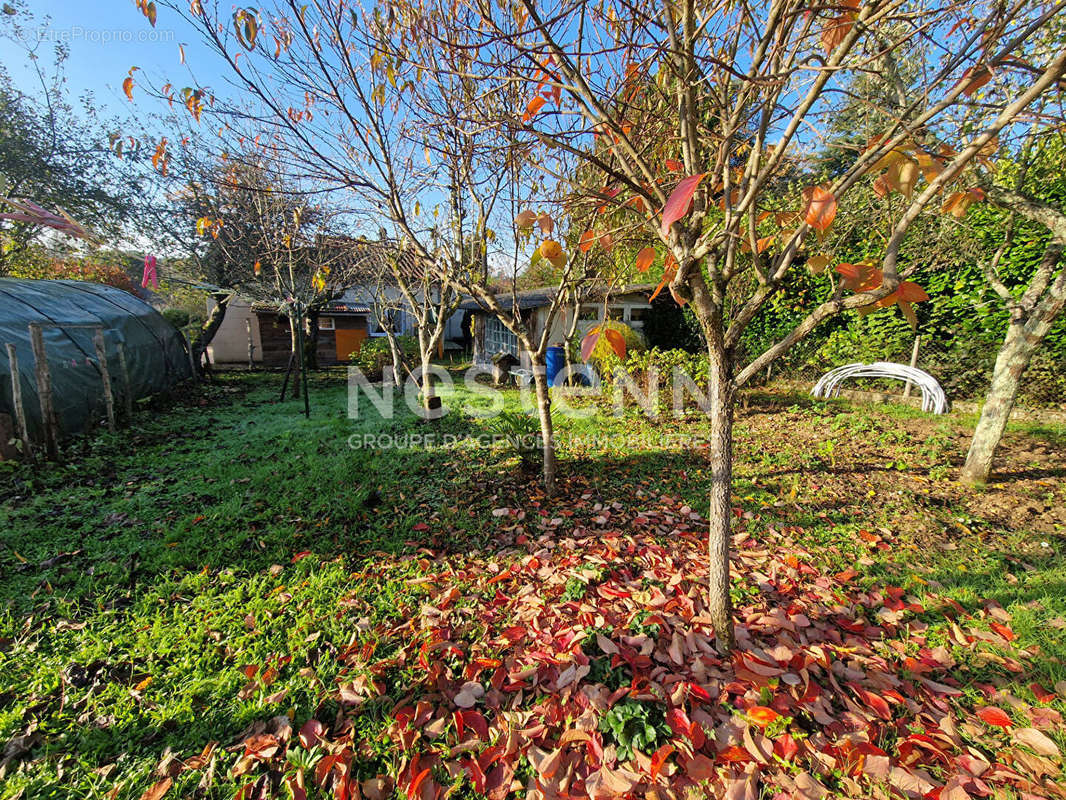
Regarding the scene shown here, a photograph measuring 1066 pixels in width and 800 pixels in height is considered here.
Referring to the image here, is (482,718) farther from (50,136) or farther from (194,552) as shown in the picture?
(50,136)

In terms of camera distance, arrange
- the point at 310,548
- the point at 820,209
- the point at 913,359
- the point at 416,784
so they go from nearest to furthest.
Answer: the point at 820,209 < the point at 416,784 < the point at 310,548 < the point at 913,359

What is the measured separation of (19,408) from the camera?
15.7ft

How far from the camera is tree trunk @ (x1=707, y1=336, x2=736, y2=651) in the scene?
191 cm

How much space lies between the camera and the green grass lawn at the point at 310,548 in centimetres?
197

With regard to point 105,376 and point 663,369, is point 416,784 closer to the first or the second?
point 663,369

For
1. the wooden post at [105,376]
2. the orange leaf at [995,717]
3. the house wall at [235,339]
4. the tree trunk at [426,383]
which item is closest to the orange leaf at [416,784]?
the orange leaf at [995,717]

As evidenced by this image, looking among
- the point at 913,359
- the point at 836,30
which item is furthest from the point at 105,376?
the point at 913,359

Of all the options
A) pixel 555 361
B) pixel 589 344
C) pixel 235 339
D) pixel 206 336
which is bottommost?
pixel 589 344

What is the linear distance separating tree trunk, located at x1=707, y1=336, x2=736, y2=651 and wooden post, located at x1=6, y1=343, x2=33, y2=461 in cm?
749

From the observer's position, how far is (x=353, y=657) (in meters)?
2.26

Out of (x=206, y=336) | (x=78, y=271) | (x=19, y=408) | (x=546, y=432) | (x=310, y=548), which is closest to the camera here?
(x=310, y=548)

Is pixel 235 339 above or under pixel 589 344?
above

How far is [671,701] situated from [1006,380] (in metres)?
4.38

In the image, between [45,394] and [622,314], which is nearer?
[45,394]
